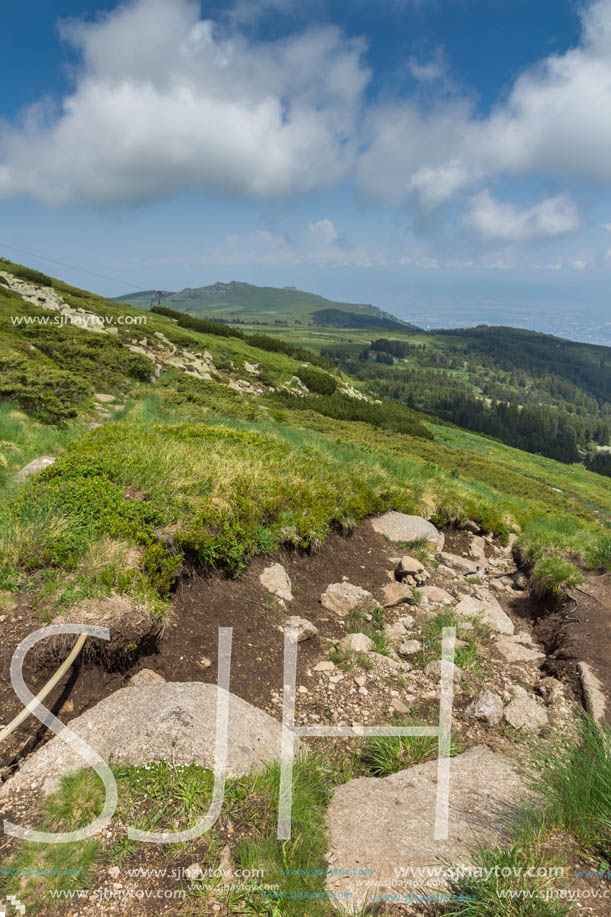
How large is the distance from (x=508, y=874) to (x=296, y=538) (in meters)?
6.12

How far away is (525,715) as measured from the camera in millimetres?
5797

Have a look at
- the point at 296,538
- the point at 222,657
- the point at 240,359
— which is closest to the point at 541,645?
the point at 296,538

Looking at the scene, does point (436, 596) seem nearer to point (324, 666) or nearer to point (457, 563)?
point (457, 563)

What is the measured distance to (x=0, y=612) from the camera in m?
5.11

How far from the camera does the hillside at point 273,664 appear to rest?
324 cm

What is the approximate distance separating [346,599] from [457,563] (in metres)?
3.94

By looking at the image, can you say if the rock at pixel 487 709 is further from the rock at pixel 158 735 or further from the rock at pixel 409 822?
the rock at pixel 158 735

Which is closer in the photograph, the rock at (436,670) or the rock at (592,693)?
the rock at (592,693)

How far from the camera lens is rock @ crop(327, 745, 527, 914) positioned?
323 centimetres

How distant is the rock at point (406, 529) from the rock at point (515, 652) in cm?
335

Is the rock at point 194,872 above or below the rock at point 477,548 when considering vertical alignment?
above

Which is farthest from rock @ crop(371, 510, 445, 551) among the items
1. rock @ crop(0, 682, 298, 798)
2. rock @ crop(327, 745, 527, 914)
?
rock @ crop(0, 682, 298, 798)

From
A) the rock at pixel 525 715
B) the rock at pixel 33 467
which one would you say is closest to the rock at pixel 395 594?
the rock at pixel 525 715

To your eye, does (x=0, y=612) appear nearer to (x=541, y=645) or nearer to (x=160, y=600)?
(x=160, y=600)
